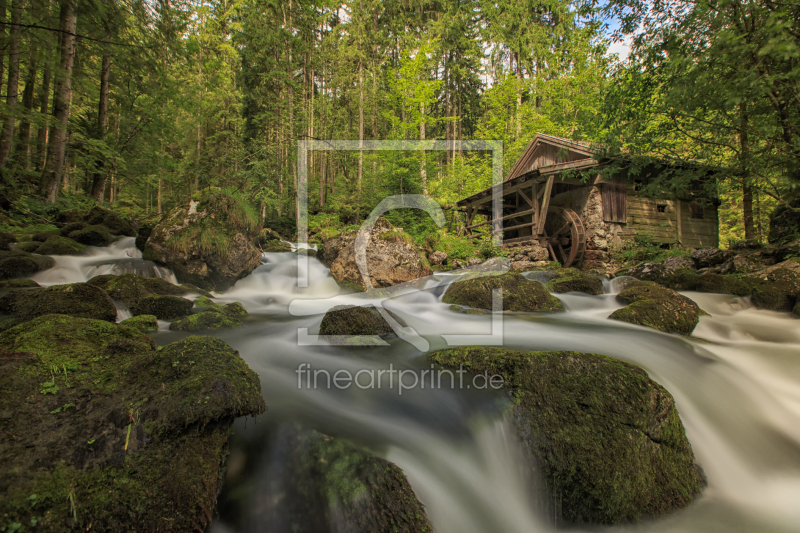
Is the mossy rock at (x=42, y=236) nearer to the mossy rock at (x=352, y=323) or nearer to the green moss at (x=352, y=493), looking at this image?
the mossy rock at (x=352, y=323)

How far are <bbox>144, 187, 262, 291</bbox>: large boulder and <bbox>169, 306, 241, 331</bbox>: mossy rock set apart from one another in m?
2.82

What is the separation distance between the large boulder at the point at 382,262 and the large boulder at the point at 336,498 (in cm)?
715

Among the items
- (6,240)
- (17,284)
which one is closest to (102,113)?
(6,240)

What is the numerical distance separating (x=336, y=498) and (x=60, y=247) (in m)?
9.34

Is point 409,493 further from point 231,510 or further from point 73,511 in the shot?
point 73,511

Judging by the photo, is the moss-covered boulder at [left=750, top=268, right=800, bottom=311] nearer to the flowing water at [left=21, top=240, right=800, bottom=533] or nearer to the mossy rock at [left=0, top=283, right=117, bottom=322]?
the flowing water at [left=21, top=240, right=800, bottom=533]

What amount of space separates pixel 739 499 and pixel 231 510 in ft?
12.2

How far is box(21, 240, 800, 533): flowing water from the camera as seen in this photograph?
7.64 ft

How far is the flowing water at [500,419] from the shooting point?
7.64 ft

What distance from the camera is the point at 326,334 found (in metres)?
5.01

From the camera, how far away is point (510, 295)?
272 inches

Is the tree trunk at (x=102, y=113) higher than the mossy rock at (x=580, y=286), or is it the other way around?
the tree trunk at (x=102, y=113)

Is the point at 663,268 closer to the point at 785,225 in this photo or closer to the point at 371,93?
the point at 785,225

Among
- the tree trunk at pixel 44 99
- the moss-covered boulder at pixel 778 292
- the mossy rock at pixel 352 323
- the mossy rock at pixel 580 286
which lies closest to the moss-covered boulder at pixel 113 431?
the mossy rock at pixel 352 323
